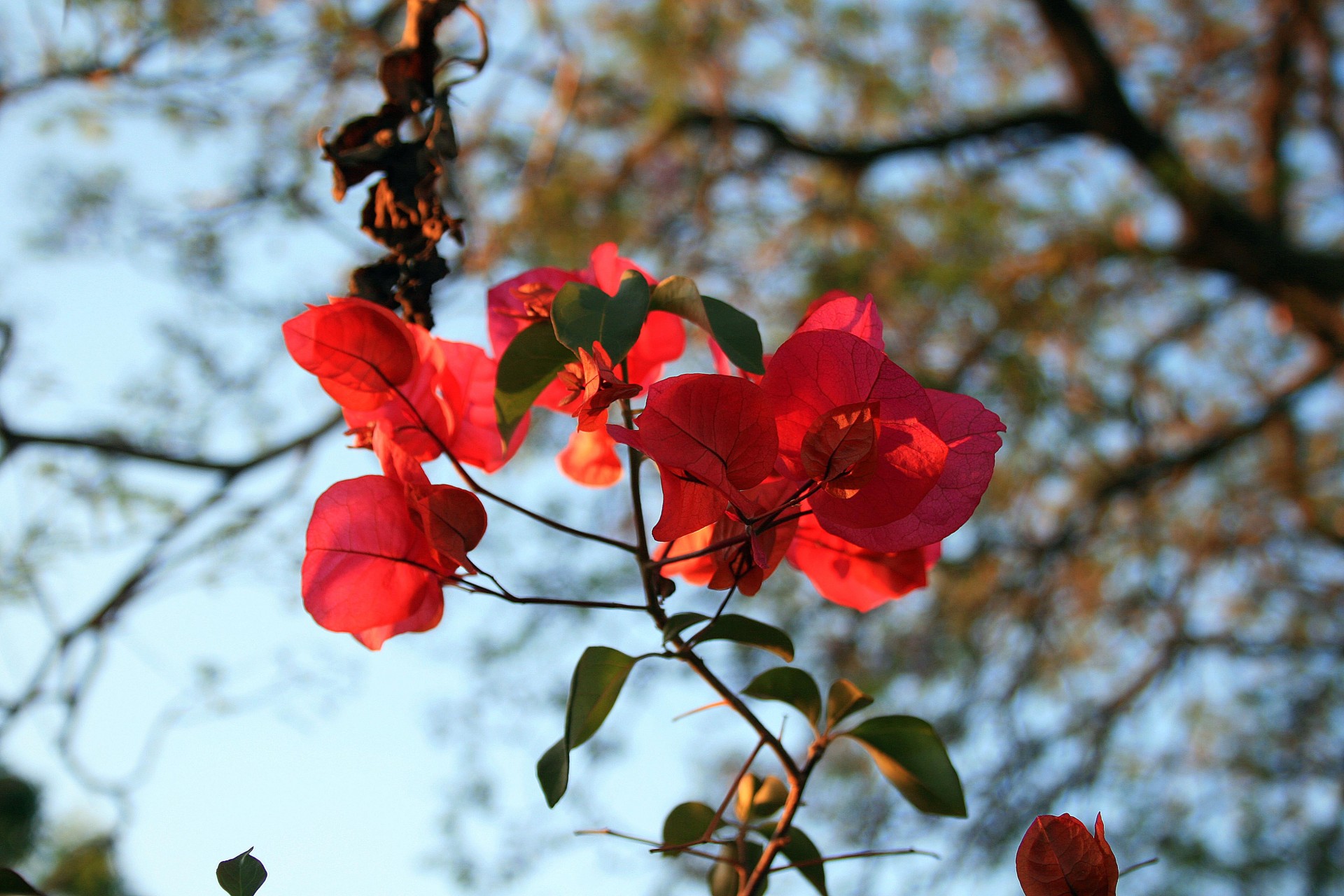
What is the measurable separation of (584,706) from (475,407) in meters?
0.14

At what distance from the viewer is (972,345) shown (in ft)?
6.75

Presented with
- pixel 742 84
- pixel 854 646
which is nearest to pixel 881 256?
pixel 742 84

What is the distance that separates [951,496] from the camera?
0.26m

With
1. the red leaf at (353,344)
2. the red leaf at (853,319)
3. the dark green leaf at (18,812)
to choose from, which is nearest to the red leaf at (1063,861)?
the red leaf at (853,319)

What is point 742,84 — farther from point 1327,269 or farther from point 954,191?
point 1327,269

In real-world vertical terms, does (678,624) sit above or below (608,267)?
below

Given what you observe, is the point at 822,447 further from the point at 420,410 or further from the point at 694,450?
the point at 420,410

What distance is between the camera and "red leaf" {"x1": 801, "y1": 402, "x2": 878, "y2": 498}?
0.76ft

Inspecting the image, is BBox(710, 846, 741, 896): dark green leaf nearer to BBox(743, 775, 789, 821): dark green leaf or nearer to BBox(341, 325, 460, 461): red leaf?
BBox(743, 775, 789, 821): dark green leaf

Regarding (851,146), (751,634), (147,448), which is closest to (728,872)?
(751,634)

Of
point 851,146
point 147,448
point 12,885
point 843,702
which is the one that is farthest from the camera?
point 851,146

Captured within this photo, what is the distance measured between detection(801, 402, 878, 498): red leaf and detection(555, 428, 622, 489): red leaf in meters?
0.15

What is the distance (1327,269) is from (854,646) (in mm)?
1585

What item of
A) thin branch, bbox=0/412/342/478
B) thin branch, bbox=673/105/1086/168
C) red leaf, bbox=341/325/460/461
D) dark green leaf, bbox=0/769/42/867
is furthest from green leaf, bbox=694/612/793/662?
dark green leaf, bbox=0/769/42/867
